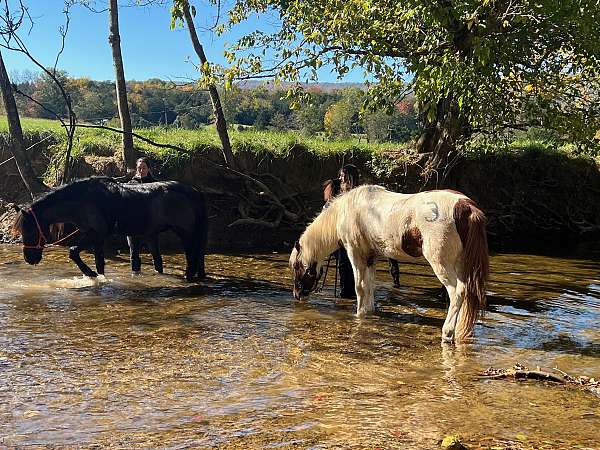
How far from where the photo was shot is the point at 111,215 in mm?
8711

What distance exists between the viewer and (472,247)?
548 cm

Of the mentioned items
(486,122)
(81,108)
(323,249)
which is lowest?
(323,249)

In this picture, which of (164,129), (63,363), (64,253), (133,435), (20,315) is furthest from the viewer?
(164,129)

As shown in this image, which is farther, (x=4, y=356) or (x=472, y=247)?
(x=472, y=247)

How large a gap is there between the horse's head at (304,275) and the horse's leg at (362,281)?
2.53 ft

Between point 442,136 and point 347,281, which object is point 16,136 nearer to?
point 347,281

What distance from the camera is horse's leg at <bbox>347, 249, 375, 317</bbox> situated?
6.87 meters

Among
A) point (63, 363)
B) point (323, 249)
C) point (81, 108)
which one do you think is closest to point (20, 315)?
point (63, 363)

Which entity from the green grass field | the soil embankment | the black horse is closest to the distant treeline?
the green grass field

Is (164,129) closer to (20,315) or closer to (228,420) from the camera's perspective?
(20,315)

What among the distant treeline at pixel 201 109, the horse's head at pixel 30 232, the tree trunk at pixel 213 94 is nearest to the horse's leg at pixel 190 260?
the horse's head at pixel 30 232

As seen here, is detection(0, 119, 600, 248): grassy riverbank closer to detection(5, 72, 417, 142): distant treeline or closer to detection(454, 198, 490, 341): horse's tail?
detection(5, 72, 417, 142): distant treeline

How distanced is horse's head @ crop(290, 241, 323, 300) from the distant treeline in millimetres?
3059

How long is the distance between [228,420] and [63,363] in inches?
75.7
